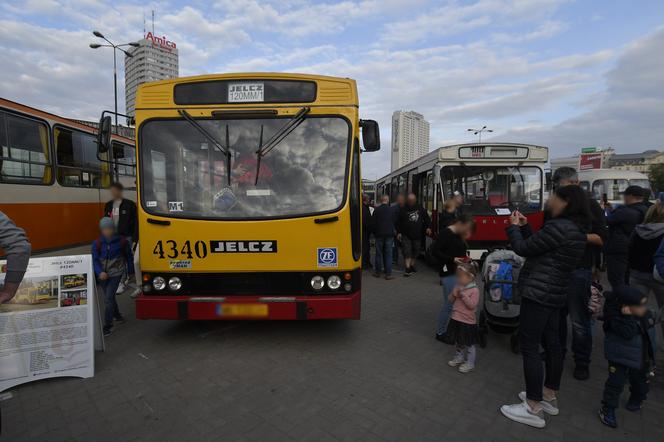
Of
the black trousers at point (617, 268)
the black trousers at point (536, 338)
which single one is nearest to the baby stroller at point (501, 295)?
the black trousers at point (617, 268)

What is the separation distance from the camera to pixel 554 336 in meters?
3.14

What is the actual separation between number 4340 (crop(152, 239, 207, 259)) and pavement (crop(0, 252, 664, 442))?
1184mm

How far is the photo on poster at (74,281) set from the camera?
3850 millimetres

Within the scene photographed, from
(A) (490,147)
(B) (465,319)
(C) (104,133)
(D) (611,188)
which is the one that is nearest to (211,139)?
(C) (104,133)

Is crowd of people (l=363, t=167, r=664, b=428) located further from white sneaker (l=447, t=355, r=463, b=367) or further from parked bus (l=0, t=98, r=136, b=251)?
parked bus (l=0, t=98, r=136, b=251)

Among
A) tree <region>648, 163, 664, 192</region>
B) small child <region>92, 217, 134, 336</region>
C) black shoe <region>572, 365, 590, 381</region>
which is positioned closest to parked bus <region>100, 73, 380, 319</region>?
small child <region>92, 217, 134, 336</region>

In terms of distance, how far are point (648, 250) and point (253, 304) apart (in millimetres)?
4022

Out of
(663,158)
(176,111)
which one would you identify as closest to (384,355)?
(176,111)

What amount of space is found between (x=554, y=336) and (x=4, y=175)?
7.52 meters

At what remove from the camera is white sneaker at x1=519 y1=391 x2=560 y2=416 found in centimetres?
321

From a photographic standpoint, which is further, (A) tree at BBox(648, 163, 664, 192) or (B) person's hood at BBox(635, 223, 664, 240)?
(A) tree at BBox(648, 163, 664, 192)

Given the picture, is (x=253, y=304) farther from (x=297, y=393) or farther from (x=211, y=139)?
(x=211, y=139)

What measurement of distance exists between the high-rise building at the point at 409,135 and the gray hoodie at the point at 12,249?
35939mm

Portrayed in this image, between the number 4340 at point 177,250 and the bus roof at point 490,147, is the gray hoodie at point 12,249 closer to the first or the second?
the number 4340 at point 177,250
